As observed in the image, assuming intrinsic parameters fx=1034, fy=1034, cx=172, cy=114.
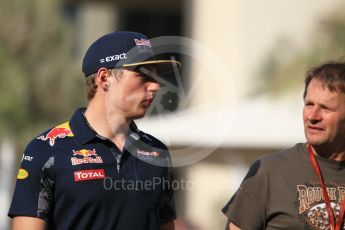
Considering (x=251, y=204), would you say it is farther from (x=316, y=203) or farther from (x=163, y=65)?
(x=163, y=65)

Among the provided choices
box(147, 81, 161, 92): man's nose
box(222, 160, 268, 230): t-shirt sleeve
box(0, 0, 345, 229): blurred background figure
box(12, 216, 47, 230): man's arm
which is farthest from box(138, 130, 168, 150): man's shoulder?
box(0, 0, 345, 229): blurred background figure

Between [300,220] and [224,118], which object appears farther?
[224,118]

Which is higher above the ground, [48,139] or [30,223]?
[48,139]

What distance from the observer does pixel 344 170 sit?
5.85 meters

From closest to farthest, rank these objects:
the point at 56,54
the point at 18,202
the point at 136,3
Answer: the point at 18,202
the point at 56,54
the point at 136,3

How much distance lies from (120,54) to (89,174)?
25.6 inches

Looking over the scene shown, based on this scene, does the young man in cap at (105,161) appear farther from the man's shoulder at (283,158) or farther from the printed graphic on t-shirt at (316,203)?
the printed graphic on t-shirt at (316,203)

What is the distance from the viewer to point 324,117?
5727 millimetres

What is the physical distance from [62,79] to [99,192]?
642 inches

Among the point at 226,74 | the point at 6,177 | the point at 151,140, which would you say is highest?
the point at 151,140

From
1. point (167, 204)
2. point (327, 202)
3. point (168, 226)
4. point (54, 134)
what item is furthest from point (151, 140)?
point (327, 202)

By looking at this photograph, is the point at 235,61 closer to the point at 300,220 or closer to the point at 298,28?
the point at 298,28

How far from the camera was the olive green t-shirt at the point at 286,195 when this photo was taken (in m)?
5.71

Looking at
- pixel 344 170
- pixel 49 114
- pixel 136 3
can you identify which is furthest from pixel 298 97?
pixel 136 3
